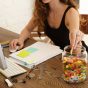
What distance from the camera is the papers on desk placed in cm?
135

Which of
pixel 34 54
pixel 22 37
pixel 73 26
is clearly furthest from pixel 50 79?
pixel 22 37

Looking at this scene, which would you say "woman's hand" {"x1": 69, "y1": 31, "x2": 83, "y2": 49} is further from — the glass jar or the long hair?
the long hair

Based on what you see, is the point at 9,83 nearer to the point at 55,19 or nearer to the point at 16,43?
the point at 16,43

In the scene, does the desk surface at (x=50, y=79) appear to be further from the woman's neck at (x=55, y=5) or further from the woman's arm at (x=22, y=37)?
the woman's neck at (x=55, y=5)

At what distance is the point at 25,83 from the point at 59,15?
92cm

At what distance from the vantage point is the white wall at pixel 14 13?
130 inches

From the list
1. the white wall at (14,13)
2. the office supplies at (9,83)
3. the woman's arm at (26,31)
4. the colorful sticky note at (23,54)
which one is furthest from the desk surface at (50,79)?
the white wall at (14,13)

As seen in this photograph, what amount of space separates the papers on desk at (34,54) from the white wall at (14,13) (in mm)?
1838

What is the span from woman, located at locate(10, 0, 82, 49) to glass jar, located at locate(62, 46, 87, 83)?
24.4 inches

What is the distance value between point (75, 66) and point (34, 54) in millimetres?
414

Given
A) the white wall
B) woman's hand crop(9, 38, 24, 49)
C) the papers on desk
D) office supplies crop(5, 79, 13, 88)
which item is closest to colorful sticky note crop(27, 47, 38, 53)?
the papers on desk

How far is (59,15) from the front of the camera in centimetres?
192

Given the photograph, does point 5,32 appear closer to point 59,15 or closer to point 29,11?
point 59,15

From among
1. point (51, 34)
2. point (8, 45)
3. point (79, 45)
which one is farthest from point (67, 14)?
point (79, 45)
